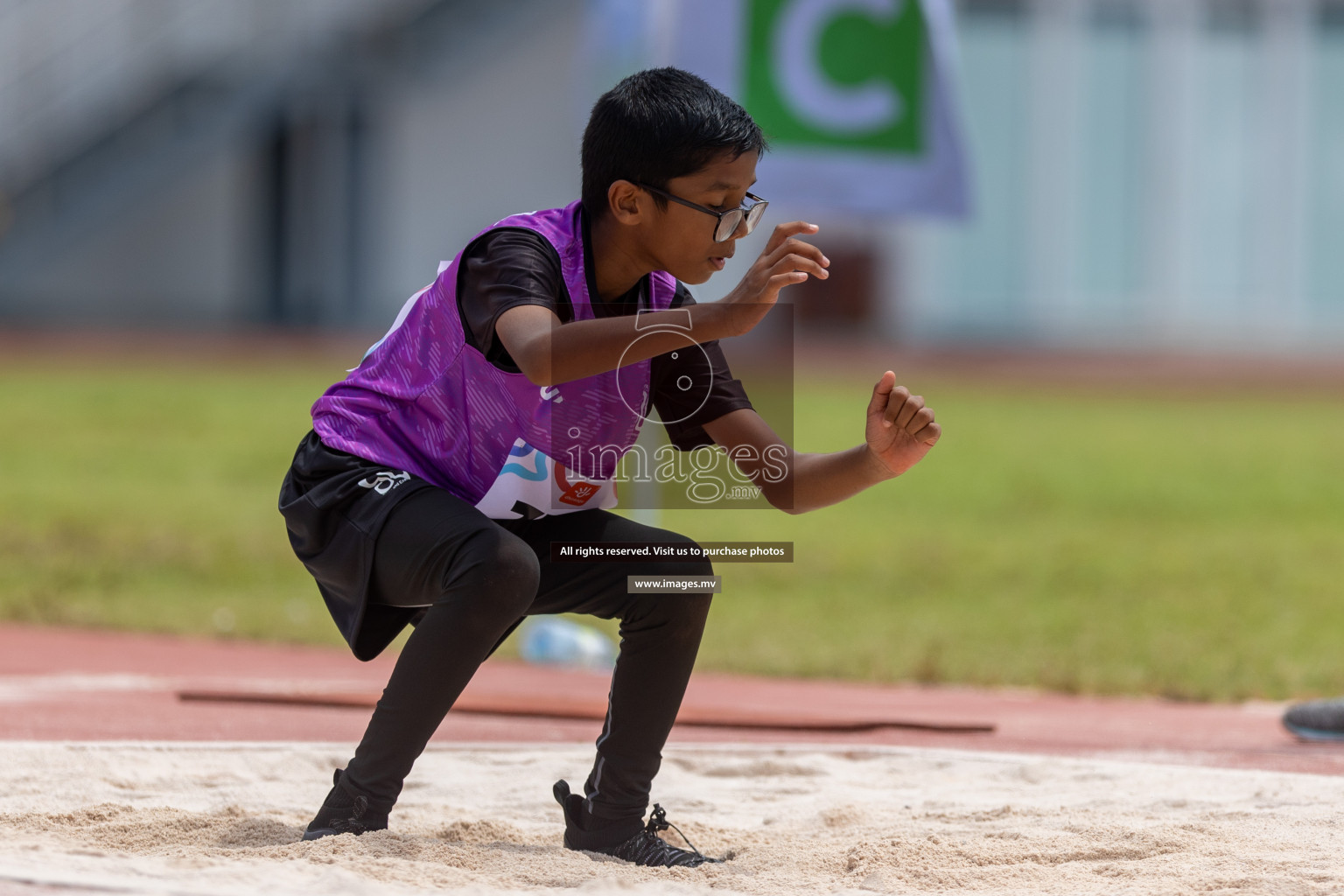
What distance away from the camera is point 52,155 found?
22016 millimetres

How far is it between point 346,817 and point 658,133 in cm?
140

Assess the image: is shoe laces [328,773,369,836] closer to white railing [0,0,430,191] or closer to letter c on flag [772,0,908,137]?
letter c on flag [772,0,908,137]

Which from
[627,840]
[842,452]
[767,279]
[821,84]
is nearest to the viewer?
[767,279]

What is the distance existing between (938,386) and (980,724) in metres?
15.1

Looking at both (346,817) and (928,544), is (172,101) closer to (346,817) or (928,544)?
(928,544)

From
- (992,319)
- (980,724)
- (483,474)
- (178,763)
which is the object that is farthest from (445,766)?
(992,319)

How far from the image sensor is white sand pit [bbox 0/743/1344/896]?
9.91 ft

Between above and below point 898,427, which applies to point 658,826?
below

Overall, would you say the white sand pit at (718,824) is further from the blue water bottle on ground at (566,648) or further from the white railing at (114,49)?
the white railing at (114,49)

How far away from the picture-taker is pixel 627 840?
3.40 metres

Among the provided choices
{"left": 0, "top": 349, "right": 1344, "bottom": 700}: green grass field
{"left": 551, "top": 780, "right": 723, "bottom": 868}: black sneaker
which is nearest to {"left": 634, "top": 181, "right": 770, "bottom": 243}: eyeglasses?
{"left": 551, "top": 780, "right": 723, "bottom": 868}: black sneaker

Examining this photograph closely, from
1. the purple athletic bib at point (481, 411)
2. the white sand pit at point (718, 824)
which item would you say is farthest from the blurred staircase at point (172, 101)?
the purple athletic bib at point (481, 411)

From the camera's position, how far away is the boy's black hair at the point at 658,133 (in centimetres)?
312

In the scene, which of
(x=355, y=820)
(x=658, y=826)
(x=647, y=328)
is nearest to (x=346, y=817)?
(x=355, y=820)
